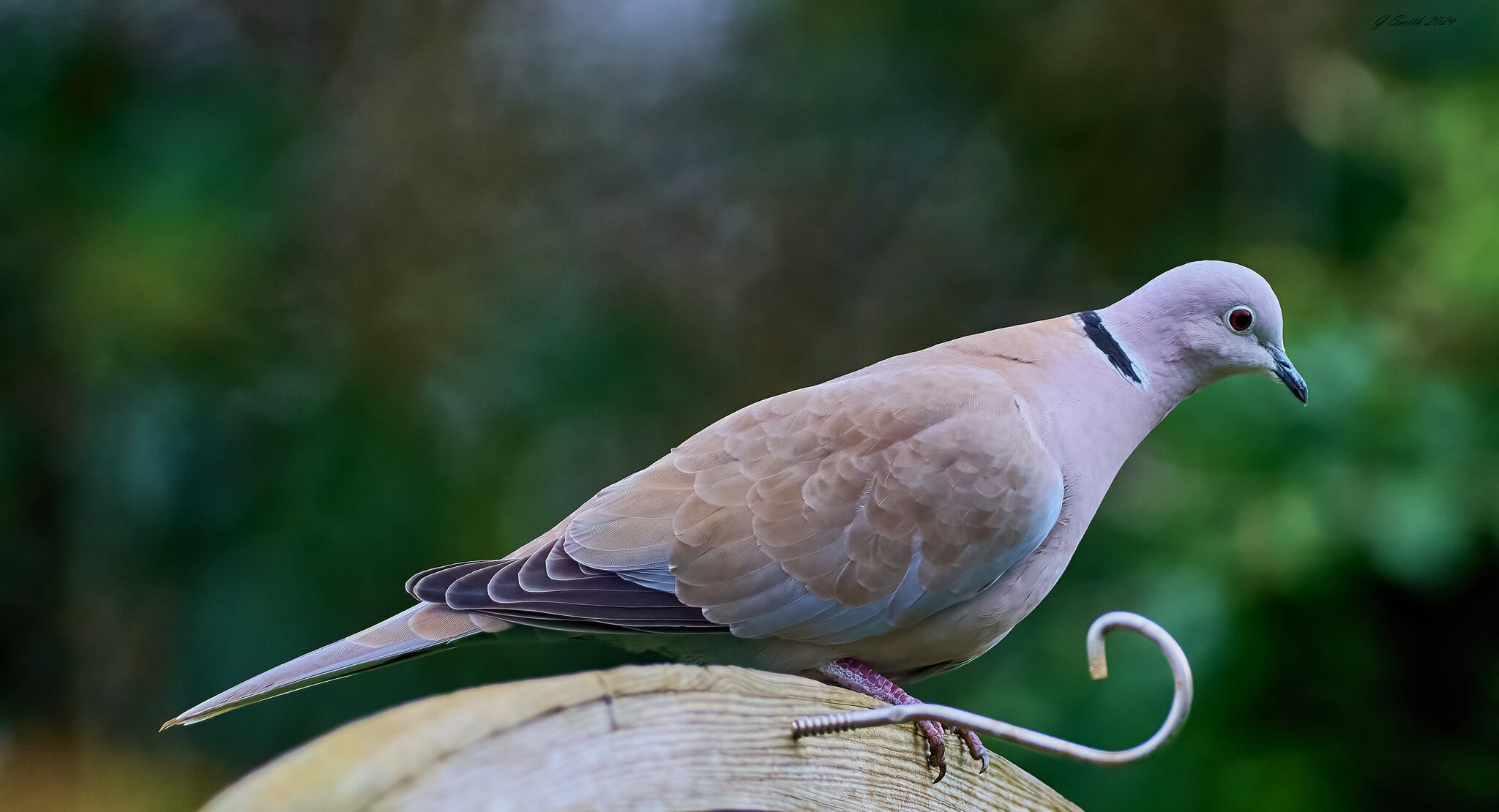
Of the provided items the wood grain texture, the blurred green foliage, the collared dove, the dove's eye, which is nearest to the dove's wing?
the collared dove

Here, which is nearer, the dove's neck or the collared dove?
the collared dove

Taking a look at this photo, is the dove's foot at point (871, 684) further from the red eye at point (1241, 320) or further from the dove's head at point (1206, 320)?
the red eye at point (1241, 320)

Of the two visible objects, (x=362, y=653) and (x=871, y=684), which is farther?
(x=871, y=684)

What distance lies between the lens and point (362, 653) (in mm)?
1451

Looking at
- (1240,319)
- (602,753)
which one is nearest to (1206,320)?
(1240,319)

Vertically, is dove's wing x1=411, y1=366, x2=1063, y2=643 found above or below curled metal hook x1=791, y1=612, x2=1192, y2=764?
above

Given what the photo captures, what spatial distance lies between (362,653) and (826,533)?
63 cm

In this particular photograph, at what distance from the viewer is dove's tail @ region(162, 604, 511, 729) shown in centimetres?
132

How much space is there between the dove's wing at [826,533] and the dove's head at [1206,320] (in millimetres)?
335

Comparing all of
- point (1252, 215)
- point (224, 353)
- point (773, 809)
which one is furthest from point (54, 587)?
point (1252, 215)

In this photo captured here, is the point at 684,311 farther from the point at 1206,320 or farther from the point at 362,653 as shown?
the point at 362,653

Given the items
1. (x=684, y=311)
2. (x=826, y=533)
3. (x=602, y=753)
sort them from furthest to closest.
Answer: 1. (x=684, y=311)
2. (x=826, y=533)
3. (x=602, y=753)

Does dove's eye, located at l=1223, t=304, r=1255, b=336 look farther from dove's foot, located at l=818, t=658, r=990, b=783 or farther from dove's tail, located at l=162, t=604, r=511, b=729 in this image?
dove's tail, located at l=162, t=604, r=511, b=729

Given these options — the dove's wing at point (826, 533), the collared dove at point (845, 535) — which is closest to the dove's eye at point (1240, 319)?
the collared dove at point (845, 535)
